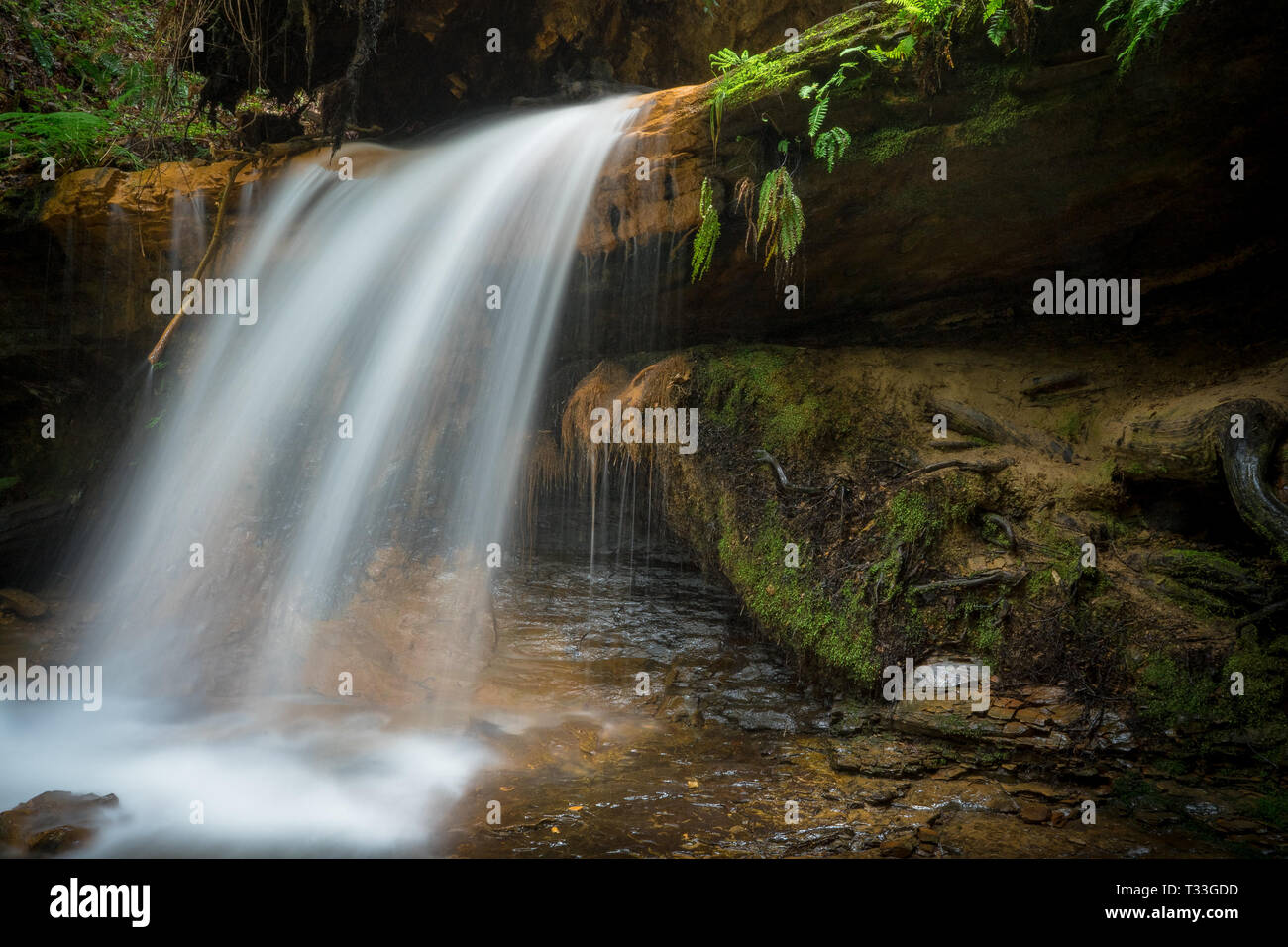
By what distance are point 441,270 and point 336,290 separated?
127 centimetres

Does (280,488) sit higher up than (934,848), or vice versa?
(280,488)

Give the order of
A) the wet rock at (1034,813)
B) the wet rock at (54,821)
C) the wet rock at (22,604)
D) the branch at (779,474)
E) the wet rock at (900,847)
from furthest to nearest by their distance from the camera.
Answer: the wet rock at (22,604)
the branch at (779,474)
the wet rock at (1034,813)
the wet rock at (54,821)
the wet rock at (900,847)

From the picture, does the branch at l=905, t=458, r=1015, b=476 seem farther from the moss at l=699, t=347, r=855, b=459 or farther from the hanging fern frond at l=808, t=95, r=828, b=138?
the hanging fern frond at l=808, t=95, r=828, b=138

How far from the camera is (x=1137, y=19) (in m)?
3.96

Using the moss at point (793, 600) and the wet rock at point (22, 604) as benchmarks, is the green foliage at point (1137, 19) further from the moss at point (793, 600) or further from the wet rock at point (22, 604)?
the wet rock at point (22, 604)

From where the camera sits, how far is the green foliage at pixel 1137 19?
151 inches

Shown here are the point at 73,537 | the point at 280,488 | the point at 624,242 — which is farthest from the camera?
the point at 73,537

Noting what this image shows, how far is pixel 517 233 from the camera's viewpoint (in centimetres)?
663

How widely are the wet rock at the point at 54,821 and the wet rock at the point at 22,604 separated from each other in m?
4.65

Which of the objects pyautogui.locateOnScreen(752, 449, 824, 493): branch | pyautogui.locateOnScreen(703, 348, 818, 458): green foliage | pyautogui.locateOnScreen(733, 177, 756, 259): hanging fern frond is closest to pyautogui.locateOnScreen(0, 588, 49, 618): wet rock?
pyautogui.locateOnScreen(703, 348, 818, 458): green foliage

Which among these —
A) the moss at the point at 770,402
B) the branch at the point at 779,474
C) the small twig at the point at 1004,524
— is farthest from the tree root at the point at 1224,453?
the branch at the point at 779,474

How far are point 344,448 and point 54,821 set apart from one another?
3921 mm

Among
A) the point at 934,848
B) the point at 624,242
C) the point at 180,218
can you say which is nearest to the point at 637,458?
the point at 624,242
